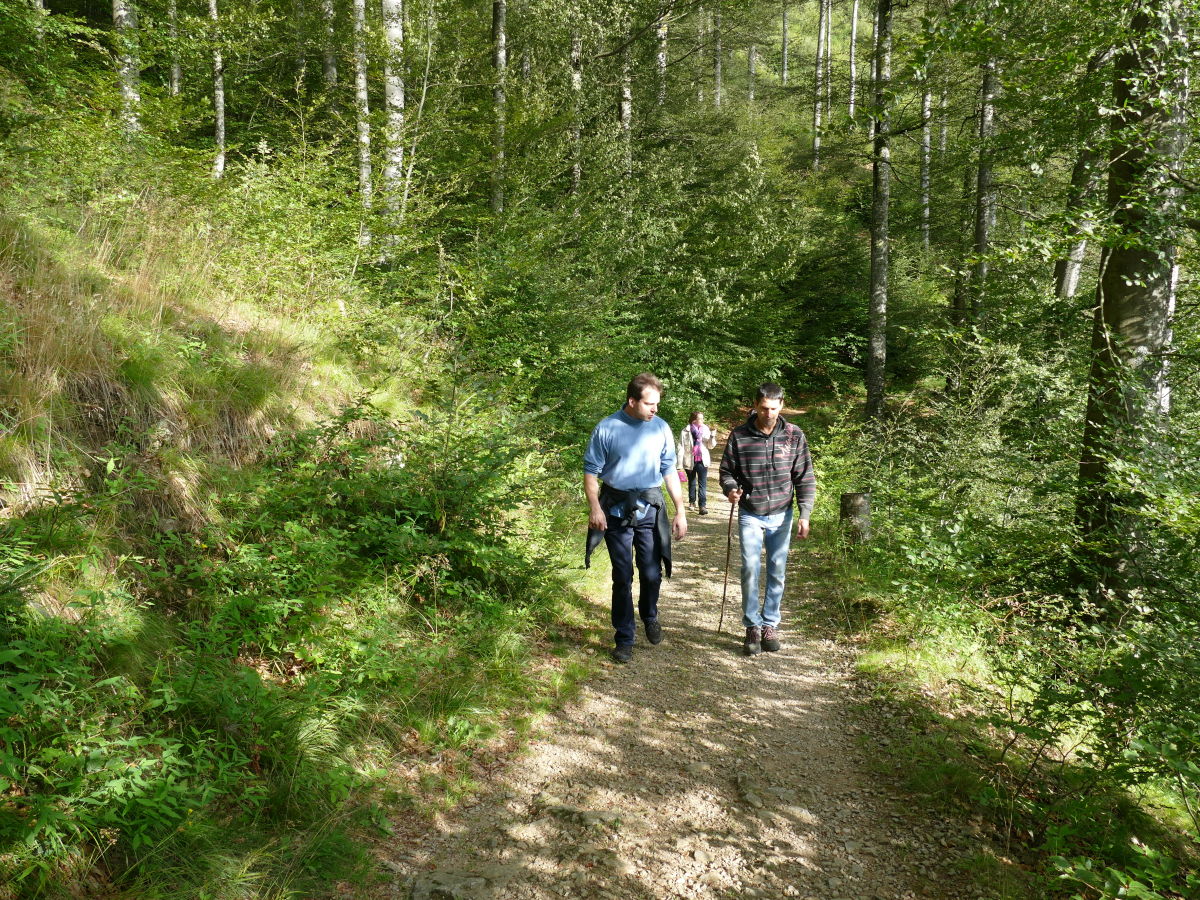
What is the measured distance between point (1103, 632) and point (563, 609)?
3804 millimetres

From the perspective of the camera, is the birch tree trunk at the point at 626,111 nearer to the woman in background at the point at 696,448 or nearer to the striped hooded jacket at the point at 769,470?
the woman in background at the point at 696,448

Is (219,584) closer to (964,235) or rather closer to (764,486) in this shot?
(764,486)

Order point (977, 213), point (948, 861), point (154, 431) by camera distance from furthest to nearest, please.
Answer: point (977, 213)
point (154, 431)
point (948, 861)

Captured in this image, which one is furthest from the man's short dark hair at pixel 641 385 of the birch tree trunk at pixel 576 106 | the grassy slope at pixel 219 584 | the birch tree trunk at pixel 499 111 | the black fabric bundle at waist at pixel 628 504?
the birch tree trunk at pixel 576 106

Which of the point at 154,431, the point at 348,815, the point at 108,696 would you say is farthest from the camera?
the point at 154,431

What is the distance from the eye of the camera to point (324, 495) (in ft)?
14.0

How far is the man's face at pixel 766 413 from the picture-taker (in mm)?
5262

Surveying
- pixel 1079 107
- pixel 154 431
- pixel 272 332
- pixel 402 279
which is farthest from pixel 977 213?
pixel 154 431

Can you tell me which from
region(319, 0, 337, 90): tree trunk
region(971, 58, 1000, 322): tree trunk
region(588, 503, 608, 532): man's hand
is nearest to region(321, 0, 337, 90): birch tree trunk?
region(319, 0, 337, 90): tree trunk

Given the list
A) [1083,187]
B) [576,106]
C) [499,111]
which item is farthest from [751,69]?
[1083,187]

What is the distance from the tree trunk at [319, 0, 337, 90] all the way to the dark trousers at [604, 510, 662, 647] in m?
11.8

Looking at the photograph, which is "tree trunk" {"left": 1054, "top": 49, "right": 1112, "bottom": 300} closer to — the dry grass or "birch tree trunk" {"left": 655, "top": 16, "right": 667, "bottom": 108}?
the dry grass

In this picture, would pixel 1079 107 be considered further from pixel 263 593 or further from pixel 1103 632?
pixel 263 593

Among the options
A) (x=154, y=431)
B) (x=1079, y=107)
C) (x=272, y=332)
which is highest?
(x=1079, y=107)
